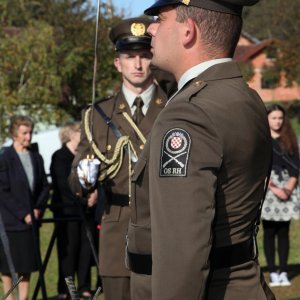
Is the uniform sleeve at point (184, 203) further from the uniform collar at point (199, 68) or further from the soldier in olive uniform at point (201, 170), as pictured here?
the uniform collar at point (199, 68)

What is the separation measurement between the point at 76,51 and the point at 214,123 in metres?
24.7

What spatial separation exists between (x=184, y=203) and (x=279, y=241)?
6699 millimetres

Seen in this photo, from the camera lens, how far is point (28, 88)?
2397cm

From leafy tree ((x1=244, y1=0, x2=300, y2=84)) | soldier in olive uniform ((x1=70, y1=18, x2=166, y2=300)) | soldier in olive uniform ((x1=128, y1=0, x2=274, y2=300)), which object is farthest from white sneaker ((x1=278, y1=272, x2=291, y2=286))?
leafy tree ((x1=244, y1=0, x2=300, y2=84))

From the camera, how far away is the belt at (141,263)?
3014mm

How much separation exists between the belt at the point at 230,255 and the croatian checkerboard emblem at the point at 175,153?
0.96 ft

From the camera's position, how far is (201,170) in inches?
104

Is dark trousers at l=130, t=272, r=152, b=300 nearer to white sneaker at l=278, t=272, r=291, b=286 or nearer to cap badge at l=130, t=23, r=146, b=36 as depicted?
cap badge at l=130, t=23, r=146, b=36

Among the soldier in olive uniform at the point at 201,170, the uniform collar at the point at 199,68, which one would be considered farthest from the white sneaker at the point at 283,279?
the uniform collar at the point at 199,68

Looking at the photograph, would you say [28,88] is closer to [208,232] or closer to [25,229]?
[25,229]

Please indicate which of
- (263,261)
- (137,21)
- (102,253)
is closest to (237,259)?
(102,253)

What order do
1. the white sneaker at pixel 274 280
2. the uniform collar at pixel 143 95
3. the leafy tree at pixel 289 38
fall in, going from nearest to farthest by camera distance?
the uniform collar at pixel 143 95 → the white sneaker at pixel 274 280 → the leafy tree at pixel 289 38

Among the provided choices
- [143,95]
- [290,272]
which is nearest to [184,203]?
[143,95]

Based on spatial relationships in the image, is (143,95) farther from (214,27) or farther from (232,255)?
(232,255)
